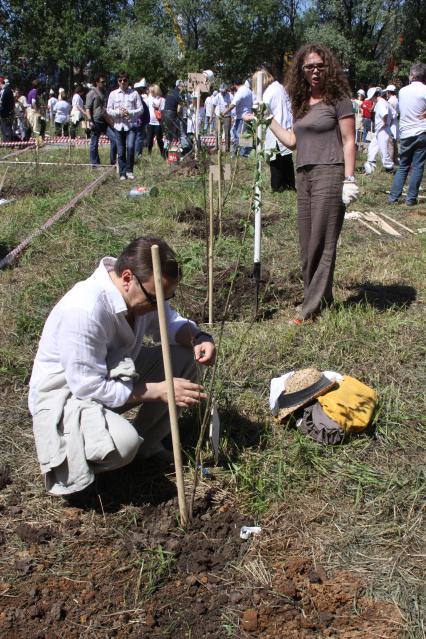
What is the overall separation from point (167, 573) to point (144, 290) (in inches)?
43.0

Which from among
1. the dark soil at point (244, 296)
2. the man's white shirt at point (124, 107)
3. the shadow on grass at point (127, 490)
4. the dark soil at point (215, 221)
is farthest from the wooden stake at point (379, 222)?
the shadow on grass at point (127, 490)

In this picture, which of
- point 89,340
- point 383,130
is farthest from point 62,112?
point 89,340

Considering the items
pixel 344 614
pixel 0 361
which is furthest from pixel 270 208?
pixel 344 614

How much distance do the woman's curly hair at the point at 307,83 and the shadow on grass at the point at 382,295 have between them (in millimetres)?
1463

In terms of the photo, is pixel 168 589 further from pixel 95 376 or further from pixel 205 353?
pixel 205 353

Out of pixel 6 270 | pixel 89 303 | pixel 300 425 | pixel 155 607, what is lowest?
pixel 155 607

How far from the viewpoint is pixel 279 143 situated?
8062 millimetres

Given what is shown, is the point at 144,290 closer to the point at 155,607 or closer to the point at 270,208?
the point at 155,607

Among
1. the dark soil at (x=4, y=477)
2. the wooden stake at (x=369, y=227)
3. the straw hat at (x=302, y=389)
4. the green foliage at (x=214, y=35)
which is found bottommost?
the dark soil at (x=4, y=477)

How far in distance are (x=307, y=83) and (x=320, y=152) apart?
18.5 inches

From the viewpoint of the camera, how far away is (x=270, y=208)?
800 centimetres

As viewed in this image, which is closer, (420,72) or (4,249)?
(4,249)

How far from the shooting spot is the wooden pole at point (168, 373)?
6.77 ft

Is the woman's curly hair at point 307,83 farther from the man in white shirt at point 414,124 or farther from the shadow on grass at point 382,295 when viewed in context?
the man in white shirt at point 414,124
